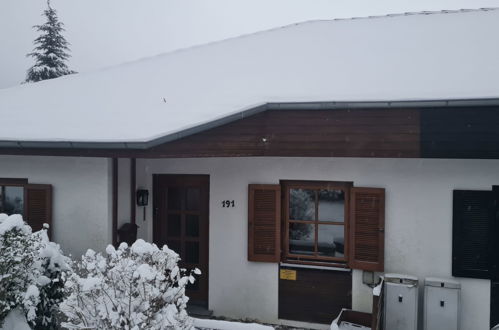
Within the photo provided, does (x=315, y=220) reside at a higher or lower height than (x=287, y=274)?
higher

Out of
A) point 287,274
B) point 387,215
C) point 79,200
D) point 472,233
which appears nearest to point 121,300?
point 79,200

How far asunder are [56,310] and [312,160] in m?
4.22

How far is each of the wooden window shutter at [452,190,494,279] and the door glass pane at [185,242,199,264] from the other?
427cm

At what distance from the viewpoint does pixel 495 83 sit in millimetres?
5629

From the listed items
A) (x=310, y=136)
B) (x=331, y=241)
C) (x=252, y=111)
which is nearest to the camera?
(x=252, y=111)

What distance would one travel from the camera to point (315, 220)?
6746 millimetres

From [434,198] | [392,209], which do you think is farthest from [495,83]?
[392,209]

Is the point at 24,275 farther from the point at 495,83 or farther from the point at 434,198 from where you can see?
the point at 495,83

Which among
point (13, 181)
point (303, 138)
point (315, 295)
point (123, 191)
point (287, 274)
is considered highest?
point (303, 138)

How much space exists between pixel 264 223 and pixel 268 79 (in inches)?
99.6

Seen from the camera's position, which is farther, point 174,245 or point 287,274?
point 174,245

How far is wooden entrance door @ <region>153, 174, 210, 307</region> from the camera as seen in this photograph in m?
7.32

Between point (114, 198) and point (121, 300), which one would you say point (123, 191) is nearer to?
point (114, 198)

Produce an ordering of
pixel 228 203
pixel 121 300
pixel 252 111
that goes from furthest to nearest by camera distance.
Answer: pixel 228 203 → pixel 252 111 → pixel 121 300
